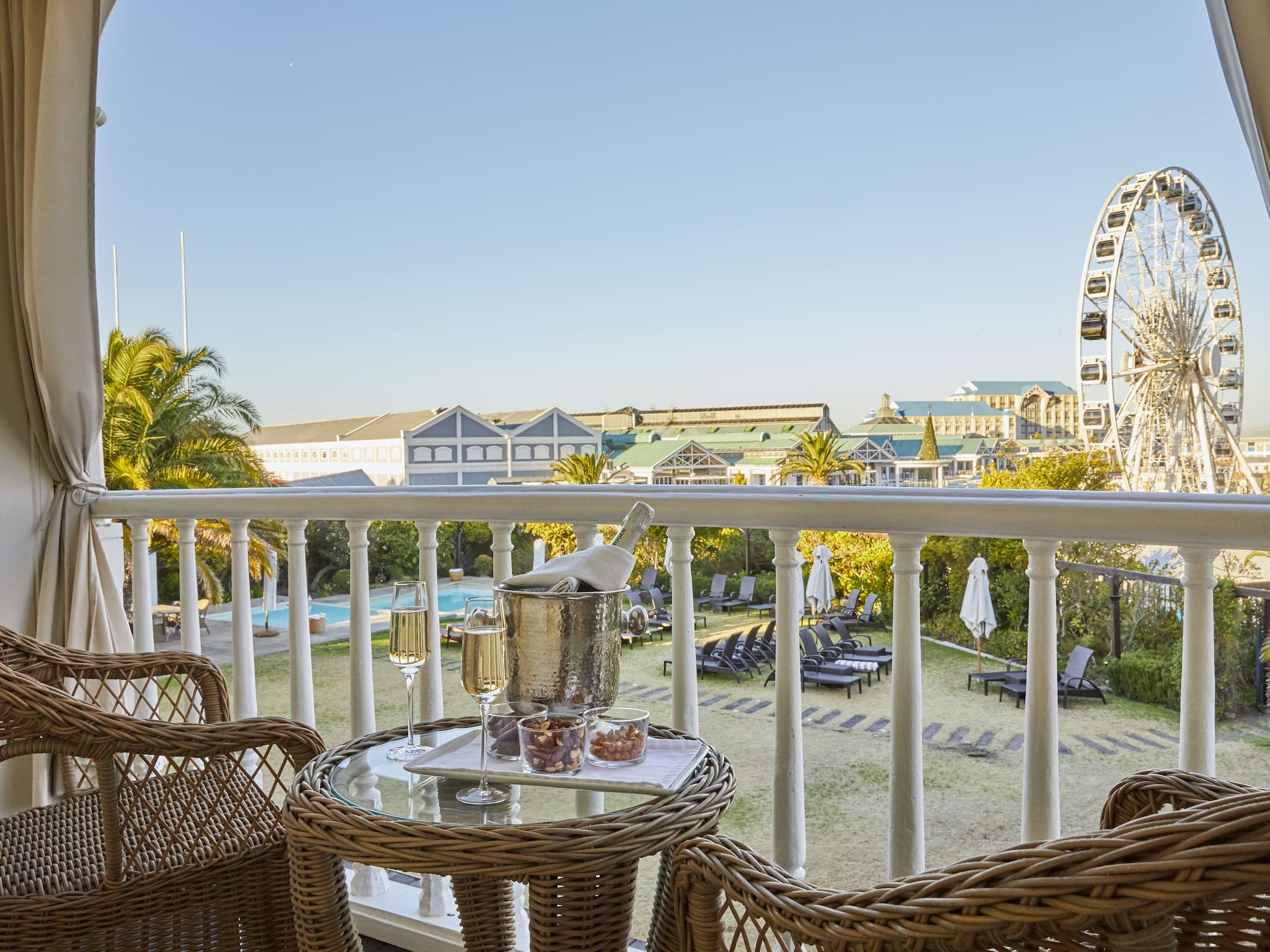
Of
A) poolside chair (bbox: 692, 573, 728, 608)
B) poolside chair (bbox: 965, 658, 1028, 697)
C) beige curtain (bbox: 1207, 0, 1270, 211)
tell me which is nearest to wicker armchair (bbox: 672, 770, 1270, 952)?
beige curtain (bbox: 1207, 0, 1270, 211)

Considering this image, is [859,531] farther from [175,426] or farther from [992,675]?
[992,675]

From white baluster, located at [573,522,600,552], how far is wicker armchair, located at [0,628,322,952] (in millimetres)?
456

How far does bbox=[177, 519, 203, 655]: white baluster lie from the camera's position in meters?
1.98

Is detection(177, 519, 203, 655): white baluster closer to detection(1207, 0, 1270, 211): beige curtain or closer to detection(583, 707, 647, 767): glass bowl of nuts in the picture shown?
detection(583, 707, 647, 767): glass bowl of nuts

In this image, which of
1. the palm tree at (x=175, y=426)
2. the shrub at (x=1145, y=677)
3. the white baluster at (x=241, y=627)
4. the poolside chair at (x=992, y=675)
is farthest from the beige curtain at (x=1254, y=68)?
the poolside chair at (x=992, y=675)

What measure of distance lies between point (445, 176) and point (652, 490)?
50.0 ft

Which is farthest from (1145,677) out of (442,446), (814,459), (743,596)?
(442,446)

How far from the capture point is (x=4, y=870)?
112 centimetres

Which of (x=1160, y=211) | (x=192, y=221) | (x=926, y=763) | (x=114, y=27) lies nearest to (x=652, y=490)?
(x=114, y=27)

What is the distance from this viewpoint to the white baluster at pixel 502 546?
1.50 metres

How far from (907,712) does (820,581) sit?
11822mm

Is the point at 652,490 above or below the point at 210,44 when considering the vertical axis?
below

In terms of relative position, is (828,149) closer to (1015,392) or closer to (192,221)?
(1015,392)

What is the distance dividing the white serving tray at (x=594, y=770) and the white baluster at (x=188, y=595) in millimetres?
1171
